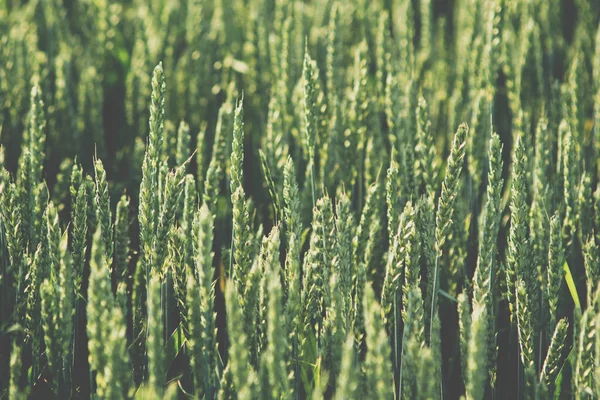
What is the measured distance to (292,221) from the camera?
105 cm

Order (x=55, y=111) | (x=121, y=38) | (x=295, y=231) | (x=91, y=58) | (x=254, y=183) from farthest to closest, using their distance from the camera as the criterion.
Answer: (x=121, y=38) → (x=91, y=58) → (x=55, y=111) → (x=254, y=183) → (x=295, y=231)

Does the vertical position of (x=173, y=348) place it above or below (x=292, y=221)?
below

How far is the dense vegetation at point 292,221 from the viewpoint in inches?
37.1

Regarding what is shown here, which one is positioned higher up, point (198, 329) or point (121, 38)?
point (121, 38)

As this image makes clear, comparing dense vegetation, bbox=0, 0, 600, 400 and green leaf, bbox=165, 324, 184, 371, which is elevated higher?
dense vegetation, bbox=0, 0, 600, 400

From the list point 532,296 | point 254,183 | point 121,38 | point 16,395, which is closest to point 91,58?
point 121,38

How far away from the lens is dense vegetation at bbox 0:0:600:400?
3.09ft

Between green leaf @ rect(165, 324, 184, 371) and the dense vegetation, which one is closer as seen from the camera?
the dense vegetation

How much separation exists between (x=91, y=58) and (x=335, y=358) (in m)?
1.32

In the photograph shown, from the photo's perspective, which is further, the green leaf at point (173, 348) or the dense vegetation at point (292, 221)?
the green leaf at point (173, 348)

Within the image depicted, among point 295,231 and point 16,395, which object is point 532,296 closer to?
point 295,231

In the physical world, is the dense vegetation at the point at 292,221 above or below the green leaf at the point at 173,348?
above

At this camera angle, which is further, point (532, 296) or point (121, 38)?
point (121, 38)

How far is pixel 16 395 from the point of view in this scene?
0.87 metres
